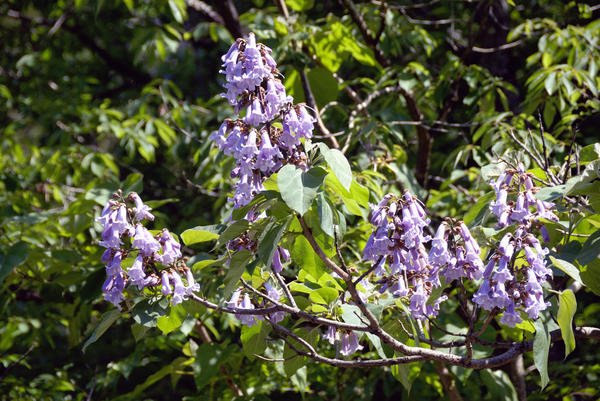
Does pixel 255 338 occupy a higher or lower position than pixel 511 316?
lower

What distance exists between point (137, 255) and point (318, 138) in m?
2.36

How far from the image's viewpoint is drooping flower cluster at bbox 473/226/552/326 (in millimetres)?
2119

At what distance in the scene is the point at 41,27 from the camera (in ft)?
27.2

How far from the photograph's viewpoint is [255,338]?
2730 mm

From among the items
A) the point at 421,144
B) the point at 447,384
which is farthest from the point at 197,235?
the point at 421,144

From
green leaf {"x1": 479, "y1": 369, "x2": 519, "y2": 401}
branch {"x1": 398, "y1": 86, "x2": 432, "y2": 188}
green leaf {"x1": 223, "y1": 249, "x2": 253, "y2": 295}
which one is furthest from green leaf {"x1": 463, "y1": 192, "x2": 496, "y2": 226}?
branch {"x1": 398, "y1": 86, "x2": 432, "y2": 188}

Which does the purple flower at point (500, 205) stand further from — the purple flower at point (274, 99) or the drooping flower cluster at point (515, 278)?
the purple flower at point (274, 99)

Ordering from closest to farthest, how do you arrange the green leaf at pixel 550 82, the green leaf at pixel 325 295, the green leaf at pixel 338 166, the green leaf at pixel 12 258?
the green leaf at pixel 338 166 < the green leaf at pixel 325 295 < the green leaf at pixel 12 258 < the green leaf at pixel 550 82

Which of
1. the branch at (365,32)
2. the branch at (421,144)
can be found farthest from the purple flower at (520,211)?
the branch at (365,32)

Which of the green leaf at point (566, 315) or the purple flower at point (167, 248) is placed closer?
the green leaf at point (566, 315)

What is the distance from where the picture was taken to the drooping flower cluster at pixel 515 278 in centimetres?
212

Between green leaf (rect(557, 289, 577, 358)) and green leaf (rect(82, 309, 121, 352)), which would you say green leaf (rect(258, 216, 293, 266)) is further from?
green leaf (rect(557, 289, 577, 358))

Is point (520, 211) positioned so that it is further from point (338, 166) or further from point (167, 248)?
point (167, 248)

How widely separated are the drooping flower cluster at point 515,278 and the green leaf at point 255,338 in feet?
2.75
